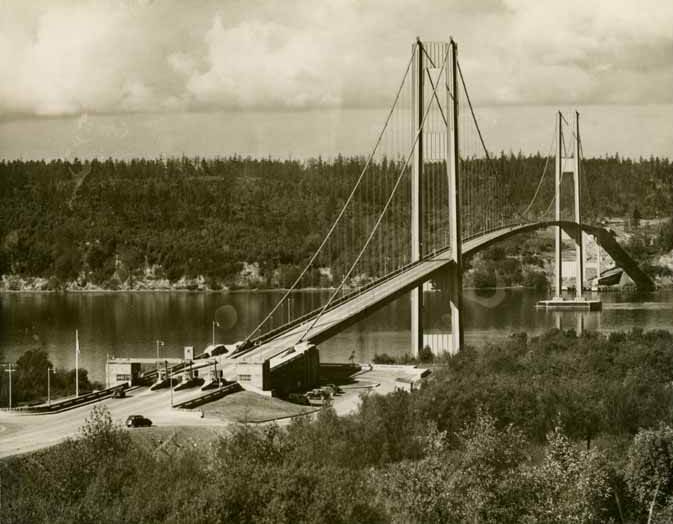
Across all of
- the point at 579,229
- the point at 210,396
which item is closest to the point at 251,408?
the point at 210,396

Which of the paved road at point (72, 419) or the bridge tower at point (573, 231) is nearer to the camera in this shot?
the paved road at point (72, 419)

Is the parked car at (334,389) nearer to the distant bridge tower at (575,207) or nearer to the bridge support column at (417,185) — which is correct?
the bridge support column at (417,185)

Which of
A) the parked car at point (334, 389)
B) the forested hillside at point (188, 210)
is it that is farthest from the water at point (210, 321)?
the parked car at point (334, 389)

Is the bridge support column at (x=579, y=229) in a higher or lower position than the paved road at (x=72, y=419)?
higher

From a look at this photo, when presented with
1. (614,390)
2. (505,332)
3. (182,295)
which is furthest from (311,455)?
(182,295)

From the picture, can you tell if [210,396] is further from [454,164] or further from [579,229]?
[579,229]

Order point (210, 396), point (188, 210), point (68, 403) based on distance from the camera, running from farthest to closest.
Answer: point (188, 210), point (210, 396), point (68, 403)

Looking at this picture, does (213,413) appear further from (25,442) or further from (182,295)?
(182,295)
